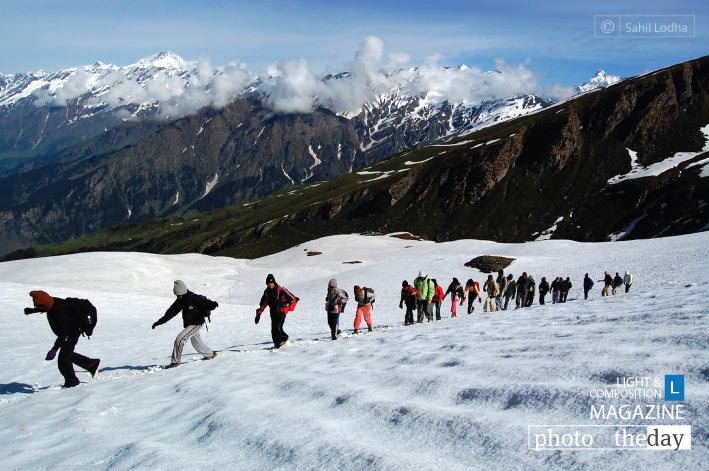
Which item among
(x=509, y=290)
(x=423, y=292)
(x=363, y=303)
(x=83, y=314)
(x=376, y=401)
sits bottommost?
(x=509, y=290)

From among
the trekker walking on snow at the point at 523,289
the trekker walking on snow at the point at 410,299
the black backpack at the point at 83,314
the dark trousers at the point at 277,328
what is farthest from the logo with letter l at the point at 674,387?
the trekker walking on snow at the point at 523,289

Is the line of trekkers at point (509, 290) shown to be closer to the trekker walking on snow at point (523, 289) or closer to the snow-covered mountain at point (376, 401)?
the trekker walking on snow at point (523, 289)

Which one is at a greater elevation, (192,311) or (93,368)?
(192,311)

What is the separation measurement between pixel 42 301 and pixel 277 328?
712 cm

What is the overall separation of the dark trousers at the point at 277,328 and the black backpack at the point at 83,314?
5471mm

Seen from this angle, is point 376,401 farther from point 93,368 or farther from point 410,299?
point 410,299

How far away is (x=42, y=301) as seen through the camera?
1122 centimetres

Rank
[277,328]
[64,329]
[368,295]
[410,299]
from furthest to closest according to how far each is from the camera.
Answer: [410,299] < [368,295] < [277,328] < [64,329]

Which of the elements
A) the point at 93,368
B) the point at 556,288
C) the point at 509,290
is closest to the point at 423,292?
the point at 509,290

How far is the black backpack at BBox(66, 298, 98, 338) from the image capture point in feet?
38.8

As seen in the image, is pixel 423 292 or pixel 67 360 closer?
pixel 67 360

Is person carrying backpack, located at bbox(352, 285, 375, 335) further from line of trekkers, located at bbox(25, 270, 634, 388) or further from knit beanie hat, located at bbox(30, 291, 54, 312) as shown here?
knit beanie hat, located at bbox(30, 291, 54, 312)

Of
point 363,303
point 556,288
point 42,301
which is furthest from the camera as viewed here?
point 556,288

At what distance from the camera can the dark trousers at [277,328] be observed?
15.5 meters
